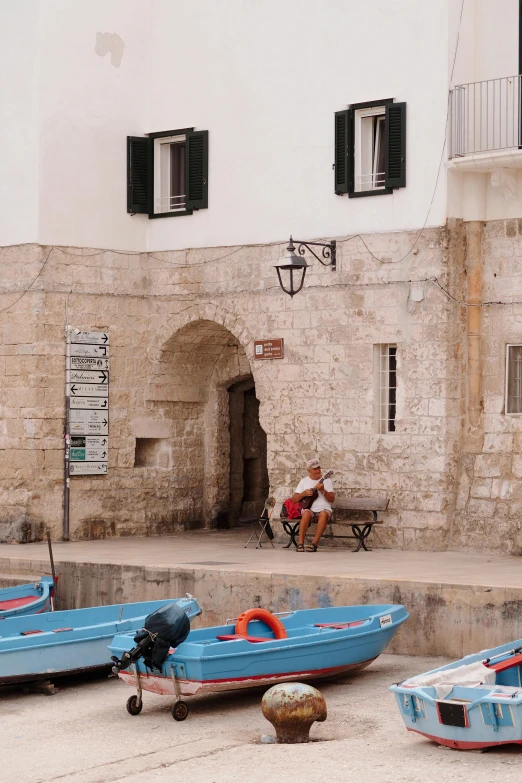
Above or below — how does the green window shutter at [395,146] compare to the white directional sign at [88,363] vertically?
above

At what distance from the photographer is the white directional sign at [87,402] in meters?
18.8

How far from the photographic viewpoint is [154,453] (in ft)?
65.8

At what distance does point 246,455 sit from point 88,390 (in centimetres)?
330

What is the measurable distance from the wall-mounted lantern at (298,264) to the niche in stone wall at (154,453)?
10.7 ft

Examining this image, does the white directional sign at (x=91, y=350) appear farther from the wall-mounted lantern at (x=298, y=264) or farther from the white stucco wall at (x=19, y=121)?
the wall-mounted lantern at (x=298, y=264)

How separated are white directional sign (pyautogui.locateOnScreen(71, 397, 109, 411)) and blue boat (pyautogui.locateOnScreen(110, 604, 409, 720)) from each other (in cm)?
648

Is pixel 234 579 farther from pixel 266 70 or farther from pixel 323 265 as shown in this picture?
pixel 266 70

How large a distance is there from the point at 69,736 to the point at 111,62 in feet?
35.9

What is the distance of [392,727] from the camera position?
11.0 metres

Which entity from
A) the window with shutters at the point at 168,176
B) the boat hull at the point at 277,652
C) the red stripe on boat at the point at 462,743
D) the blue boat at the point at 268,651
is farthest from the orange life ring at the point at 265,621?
the window with shutters at the point at 168,176

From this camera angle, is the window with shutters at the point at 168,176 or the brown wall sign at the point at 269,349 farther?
the window with shutters at the point at 168,176

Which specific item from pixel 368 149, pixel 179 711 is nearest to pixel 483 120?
pixel 368 149

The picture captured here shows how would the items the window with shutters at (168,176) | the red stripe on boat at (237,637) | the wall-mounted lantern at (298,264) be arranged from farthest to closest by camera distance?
1. the window with shutters at (168,176)
2. the wall-mounted lantern at (298,264)
3. the red stripe on boat at (237,637)

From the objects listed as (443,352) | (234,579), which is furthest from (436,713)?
(443,352)
